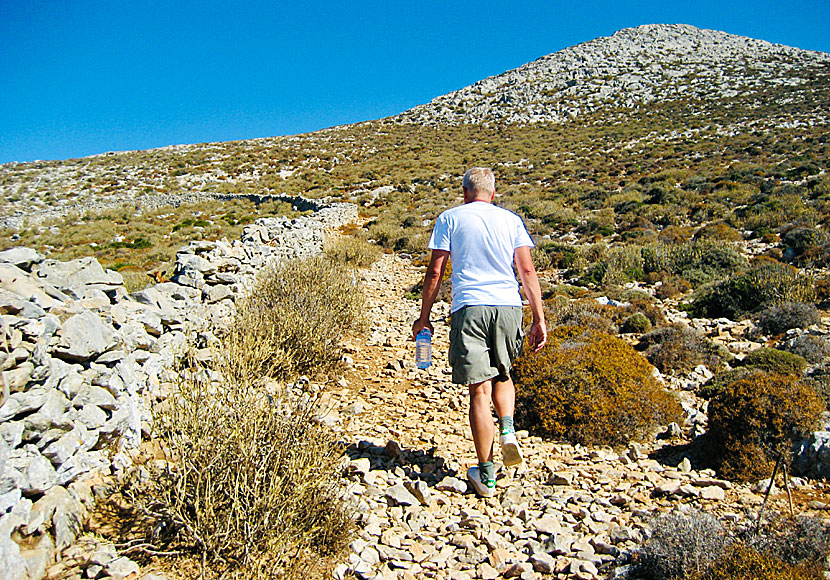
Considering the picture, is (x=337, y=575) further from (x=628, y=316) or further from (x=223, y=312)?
(x=628, y=316)

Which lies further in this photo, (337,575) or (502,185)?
(502,185)

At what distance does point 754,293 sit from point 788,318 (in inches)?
44.9

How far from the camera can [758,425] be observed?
3521 mm

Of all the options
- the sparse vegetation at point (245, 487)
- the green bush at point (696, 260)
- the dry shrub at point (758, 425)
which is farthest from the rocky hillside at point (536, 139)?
the sparse vegetation at point (245, 487)

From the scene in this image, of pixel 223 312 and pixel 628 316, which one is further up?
pixel 223 312

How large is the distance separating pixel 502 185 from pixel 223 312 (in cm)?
2499

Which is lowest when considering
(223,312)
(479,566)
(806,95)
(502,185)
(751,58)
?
(479,566)

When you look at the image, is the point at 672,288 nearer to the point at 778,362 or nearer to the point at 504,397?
the point at 778,362

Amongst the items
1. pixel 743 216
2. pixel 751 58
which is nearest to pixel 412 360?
pixel 743 216

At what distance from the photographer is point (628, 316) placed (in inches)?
308

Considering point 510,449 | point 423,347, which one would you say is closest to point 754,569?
point 510,449

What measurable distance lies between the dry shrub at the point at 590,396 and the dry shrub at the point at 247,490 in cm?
216

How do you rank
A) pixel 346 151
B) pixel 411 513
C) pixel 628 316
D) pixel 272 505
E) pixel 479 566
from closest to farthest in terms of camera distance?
pixel 272 505 → pixel 479 566 → pixel 411 513 → pixel 628 316 → pixel 346 151

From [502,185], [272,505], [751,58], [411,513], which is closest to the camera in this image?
[272,505]
